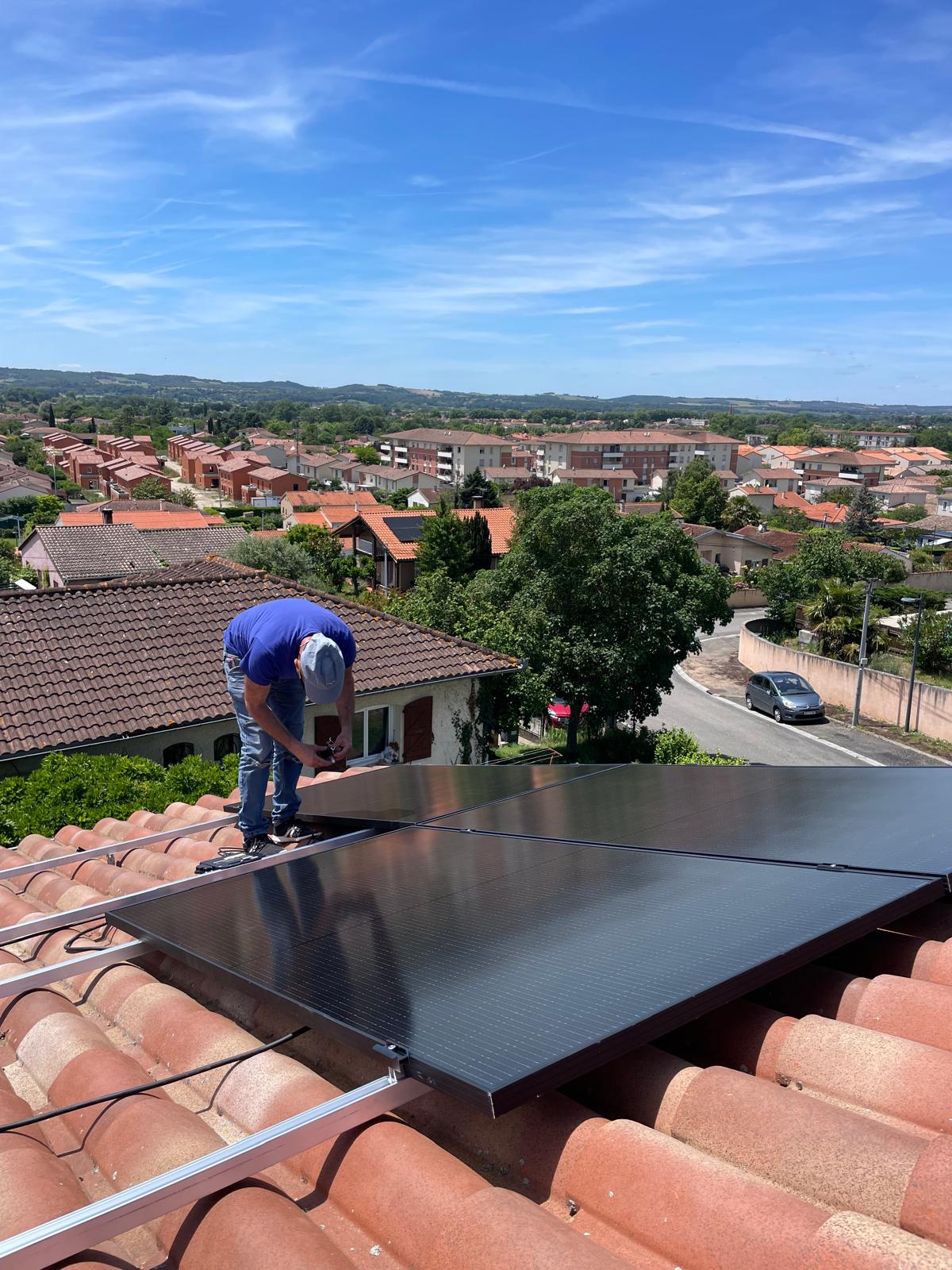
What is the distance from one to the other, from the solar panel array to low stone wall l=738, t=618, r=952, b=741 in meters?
31.2

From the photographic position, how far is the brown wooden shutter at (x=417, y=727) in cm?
1817

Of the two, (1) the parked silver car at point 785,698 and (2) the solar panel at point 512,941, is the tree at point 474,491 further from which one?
(2) the solar panel at point 512,941

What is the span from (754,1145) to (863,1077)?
59 centimetres

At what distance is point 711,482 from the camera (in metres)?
107

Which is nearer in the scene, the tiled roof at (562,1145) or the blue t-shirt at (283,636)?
the tiled roof at (562,1145)

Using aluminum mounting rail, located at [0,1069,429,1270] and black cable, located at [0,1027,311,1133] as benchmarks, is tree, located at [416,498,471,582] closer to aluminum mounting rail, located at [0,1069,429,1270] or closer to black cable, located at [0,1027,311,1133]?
black cable, located at [0,1027,311,1133]

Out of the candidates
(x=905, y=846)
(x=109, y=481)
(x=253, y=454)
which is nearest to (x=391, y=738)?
(x=905, y=846)

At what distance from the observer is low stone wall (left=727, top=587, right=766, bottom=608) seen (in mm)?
64812

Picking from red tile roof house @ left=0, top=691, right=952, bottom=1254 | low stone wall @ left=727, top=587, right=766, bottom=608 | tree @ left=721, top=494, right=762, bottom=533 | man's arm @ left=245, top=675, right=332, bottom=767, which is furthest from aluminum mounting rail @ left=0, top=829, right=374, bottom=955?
tree @ left=721, top=494, right=762, bottom=533

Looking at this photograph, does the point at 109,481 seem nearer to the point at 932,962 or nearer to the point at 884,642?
the point at 884,642

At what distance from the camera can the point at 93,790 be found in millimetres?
11320

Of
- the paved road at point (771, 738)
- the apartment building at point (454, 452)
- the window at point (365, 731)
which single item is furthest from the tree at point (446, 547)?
the apartment building at point (454, 452)

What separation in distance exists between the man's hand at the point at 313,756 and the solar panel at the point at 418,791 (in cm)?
38

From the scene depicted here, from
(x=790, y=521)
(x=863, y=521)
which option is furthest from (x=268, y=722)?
(x=790, y=521)
